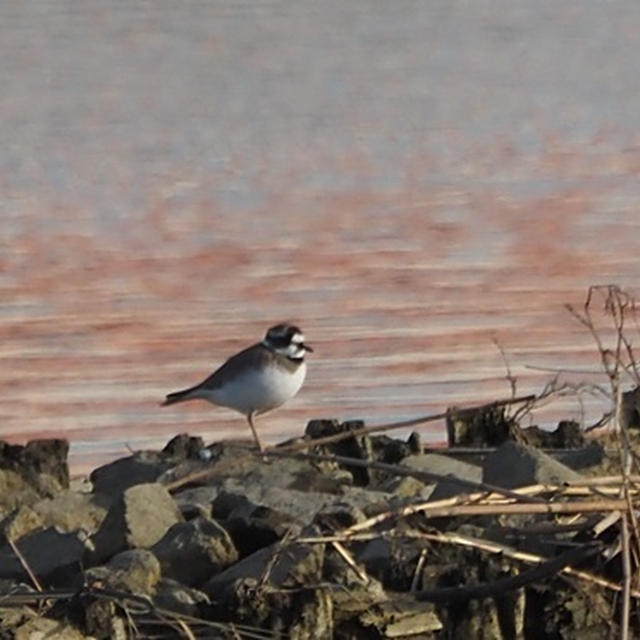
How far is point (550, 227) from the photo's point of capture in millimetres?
14242

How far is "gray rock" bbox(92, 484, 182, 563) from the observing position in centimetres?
634

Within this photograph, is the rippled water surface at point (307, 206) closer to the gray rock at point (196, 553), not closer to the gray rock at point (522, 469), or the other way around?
the gray rock at point (522, 469)

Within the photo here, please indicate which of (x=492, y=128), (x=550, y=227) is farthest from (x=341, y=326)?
(x=492, y=128)

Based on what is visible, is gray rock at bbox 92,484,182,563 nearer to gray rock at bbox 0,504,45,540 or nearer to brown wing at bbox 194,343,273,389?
gray rock at bbox 0,504,45,540

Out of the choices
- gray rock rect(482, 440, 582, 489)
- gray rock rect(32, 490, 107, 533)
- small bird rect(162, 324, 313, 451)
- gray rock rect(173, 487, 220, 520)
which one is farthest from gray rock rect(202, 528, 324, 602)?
small bird rect(162, 324, 313, 451)

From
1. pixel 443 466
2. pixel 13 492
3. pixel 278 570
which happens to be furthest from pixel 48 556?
pixel 443 466

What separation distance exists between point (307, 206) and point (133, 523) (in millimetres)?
8896

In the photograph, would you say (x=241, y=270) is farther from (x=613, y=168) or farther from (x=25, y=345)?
(x=613, y=168)

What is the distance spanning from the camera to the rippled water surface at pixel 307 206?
10422 millimetres

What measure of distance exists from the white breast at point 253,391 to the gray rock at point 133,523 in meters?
2.65

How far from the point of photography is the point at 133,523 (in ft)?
20.9

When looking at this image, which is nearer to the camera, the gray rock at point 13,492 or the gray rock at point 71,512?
the gray rock at point 71,512

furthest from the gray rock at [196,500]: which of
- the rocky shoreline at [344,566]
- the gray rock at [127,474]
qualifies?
the gray rock at [127,474]

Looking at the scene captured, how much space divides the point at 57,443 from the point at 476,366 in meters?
2.92
